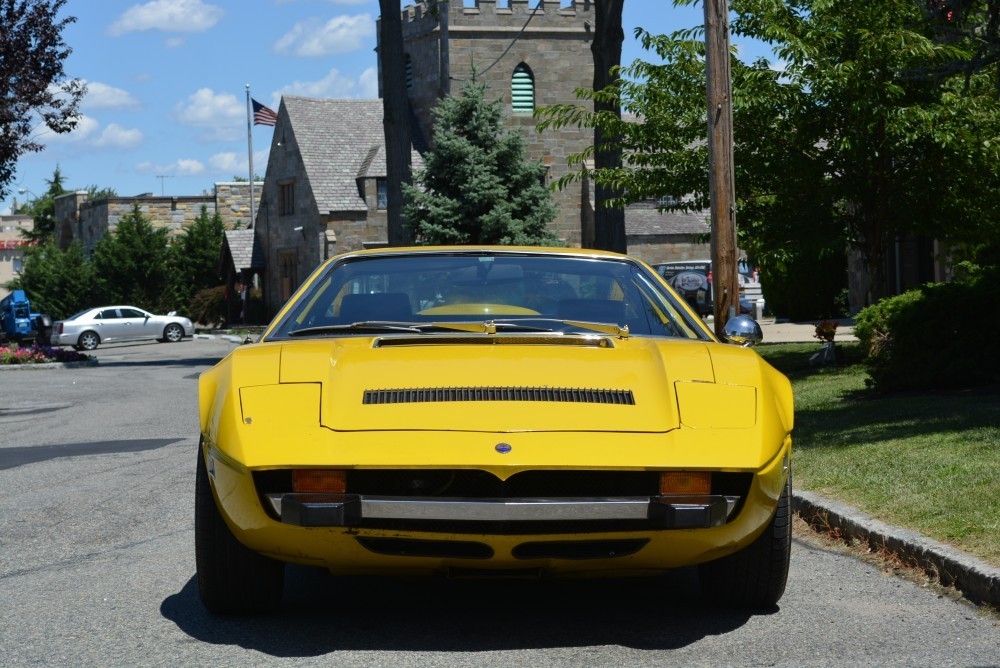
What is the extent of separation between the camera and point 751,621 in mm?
5027

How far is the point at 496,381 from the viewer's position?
4734mm

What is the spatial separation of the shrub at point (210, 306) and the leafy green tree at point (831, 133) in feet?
139

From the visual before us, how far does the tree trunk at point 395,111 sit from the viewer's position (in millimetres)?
26391

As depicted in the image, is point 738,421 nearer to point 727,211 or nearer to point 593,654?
point 593,654

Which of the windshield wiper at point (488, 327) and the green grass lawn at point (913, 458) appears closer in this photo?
the windshield wiper at point (488, 327)

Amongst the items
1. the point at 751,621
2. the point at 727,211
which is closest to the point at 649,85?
the point at 727,211

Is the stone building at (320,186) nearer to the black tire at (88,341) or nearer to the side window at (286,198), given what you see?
the side window at (286,198)

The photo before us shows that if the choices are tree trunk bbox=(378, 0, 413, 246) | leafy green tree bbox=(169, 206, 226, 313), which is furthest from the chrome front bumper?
leafy green tree bbox=(169, 206, 226, 313)

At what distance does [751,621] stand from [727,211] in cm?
900

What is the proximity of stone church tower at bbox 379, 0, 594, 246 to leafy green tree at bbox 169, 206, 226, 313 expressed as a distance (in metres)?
13.1

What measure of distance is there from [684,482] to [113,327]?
42.8 meters

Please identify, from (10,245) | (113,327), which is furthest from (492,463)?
(10,245)

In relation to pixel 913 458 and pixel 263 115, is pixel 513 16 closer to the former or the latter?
pixel 263 115

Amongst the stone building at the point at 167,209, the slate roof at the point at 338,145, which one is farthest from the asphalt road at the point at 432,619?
the stone building at the point at 167,209
